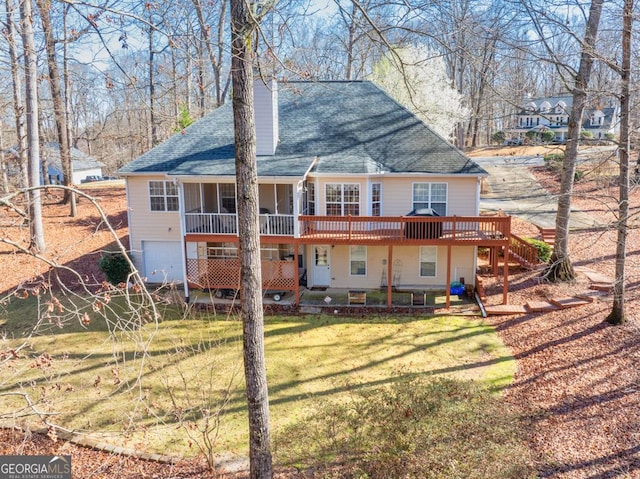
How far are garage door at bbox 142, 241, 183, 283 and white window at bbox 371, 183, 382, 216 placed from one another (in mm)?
7819

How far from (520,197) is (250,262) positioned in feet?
101

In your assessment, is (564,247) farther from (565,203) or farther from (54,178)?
(54,178)

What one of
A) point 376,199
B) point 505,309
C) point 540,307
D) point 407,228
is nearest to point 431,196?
point 376,199

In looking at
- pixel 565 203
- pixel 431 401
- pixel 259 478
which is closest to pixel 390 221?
pixel 565 203

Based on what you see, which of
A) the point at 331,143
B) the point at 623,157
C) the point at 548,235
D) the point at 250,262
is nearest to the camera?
the point at 250,262

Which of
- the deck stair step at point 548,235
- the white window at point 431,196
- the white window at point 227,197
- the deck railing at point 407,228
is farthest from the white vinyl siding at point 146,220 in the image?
the deck stair step at point 548,235

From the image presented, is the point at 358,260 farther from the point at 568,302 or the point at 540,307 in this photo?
the point at 568,302

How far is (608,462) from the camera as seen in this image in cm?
840

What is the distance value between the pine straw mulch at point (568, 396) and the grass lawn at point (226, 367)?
566 mm

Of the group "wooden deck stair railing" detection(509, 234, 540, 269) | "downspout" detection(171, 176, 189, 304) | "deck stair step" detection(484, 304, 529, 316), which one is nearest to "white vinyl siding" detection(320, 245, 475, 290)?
"deck stair step" detection(484, 304, 529, 316)

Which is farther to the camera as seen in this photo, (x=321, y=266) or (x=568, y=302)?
(x=321, y=266)

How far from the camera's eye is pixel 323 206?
18672 mm

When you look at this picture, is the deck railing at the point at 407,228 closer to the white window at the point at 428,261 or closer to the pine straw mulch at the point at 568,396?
the white window at the point at 428,261

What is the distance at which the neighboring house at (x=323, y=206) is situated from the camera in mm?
17156
